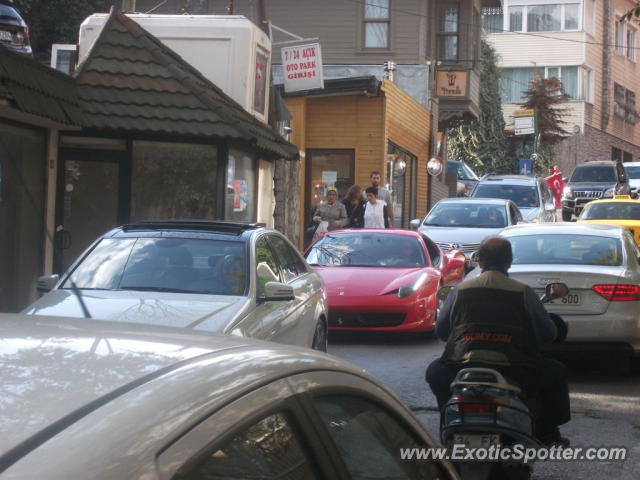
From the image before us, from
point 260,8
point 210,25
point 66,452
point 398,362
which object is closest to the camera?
point 66,452

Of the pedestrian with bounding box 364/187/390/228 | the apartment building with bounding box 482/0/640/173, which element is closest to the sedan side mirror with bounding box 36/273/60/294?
the pedestrian with bounding box 364/187/390/228

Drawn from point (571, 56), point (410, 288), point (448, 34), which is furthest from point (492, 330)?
point (571, 56)

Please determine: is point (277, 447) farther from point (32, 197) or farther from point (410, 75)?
point (410, 75)

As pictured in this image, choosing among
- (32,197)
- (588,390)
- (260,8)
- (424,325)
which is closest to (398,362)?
(424,325)

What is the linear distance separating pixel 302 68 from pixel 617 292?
12984mm

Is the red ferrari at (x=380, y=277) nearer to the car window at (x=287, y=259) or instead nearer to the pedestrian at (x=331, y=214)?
the car window at (x=287, y=259)

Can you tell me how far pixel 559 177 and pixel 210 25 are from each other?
63.9ft

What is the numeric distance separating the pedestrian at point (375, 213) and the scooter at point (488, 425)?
41.9 ft

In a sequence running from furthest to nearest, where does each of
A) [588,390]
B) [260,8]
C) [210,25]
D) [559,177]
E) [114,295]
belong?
[559,177] < [260,8] < [210,25] < [588,390] < [114,295]

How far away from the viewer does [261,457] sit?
213cm

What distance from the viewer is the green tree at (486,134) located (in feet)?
152

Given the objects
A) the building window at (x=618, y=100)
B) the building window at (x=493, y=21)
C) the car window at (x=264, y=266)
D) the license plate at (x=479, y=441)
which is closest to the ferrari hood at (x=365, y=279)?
the car window at (x=264, y=266)

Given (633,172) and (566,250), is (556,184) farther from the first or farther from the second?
(566,250)

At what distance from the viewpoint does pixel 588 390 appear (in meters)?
8.99
